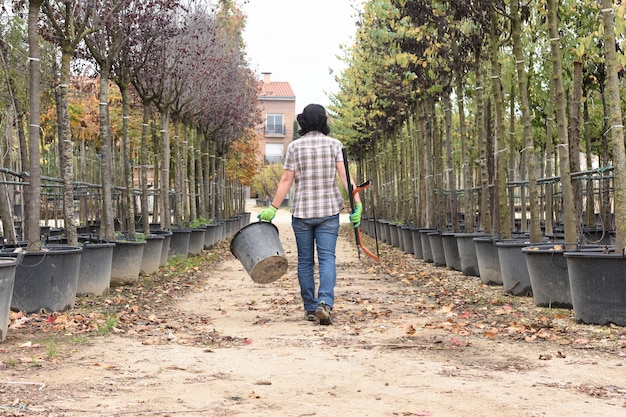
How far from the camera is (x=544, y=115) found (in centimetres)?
2417

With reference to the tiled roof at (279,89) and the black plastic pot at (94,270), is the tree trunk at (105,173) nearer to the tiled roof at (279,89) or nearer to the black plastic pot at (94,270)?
the black plastic pot at (94,270)

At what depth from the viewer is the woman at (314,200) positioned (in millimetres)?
8734

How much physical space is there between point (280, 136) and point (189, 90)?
3121 inches

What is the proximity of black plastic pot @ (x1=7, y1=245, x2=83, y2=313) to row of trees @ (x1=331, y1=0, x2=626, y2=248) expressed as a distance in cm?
520

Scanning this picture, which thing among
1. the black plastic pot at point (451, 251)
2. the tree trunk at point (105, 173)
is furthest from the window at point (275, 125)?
the tree trunk at point (105, 173)

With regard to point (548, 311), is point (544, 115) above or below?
above

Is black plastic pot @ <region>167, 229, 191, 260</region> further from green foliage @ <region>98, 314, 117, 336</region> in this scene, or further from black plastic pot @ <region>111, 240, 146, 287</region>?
green foliage @ <region>98, 314, 117, 336</region>

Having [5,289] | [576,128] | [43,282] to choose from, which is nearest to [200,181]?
[576,128]

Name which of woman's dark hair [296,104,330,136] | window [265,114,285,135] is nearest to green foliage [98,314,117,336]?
woman's dark hair [296,104,330,136]

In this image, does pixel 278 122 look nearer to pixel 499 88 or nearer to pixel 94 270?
pixel 499 88

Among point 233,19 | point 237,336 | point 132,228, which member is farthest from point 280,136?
point 237,336

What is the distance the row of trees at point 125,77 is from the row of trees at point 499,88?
382cm

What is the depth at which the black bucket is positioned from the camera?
342 inches

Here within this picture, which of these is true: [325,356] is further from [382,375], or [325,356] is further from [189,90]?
[189,90]
